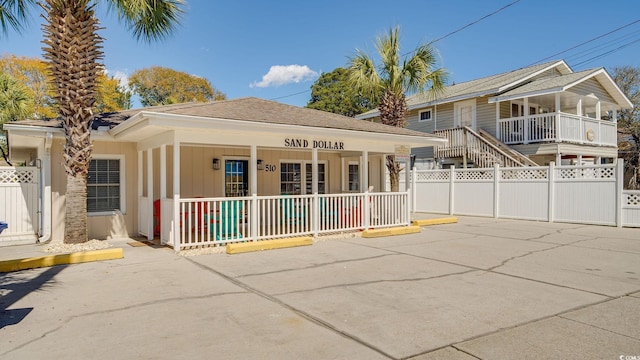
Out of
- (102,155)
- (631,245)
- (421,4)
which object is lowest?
(631,245)

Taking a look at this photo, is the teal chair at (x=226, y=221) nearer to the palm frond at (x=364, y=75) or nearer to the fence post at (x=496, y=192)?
the palm frond at (x=364, y=75)

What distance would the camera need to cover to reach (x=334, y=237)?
10.8m

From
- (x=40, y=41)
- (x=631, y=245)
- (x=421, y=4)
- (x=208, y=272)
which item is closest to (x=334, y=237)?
(x=208, y=272)

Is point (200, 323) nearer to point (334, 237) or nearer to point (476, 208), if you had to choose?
point (334, 237)

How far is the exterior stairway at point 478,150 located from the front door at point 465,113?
5.06ft

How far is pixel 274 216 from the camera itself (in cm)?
978

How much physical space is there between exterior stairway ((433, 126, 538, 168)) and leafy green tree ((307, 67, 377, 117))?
20.6m

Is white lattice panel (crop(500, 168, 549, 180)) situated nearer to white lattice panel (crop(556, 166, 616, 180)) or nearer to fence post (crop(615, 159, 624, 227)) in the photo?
white lattice panel (crop(556, 166, 616, 180))

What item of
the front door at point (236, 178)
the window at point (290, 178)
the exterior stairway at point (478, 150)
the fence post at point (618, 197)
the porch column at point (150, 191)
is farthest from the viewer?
the exterior stairway at point (478, 150)

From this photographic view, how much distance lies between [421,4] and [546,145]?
832 cm

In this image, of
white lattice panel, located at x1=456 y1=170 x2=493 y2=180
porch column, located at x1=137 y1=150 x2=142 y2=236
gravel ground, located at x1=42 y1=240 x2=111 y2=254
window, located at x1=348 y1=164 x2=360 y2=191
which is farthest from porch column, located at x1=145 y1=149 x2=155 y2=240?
white lattice panel, located at x1=456 y1=170 x2=493 y2=180

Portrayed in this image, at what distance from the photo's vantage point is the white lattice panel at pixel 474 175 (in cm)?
1606

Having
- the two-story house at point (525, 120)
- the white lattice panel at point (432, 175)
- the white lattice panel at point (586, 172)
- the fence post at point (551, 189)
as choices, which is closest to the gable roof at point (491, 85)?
the two-story house at point (525, 120)

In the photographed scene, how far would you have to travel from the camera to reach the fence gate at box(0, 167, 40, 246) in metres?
9.69
